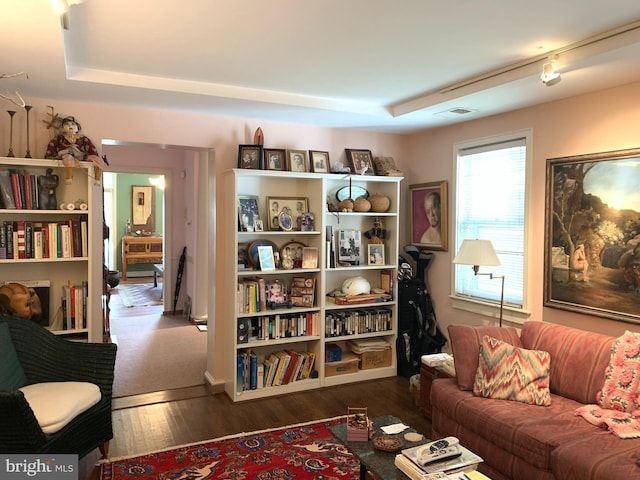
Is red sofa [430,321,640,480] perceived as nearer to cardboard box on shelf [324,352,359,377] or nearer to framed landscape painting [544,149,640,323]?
framed landscape painting [544,149,640,323]

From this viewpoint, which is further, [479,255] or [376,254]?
[376,254]

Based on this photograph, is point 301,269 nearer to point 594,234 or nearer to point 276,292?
point 276,292

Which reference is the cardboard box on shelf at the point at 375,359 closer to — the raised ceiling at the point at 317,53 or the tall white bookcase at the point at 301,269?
the tall white bookcase at the point at 301,269

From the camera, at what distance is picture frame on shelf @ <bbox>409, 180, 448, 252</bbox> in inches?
182

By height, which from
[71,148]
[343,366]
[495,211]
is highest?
[71,148]

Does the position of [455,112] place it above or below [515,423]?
above

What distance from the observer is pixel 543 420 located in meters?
2.64

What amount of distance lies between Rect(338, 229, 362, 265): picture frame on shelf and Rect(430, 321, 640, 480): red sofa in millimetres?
1546

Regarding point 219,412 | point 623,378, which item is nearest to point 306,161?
point 219,412

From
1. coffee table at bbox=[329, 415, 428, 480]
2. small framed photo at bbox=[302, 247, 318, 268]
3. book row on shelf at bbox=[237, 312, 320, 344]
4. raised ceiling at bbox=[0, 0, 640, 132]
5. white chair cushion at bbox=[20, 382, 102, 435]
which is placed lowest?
coffee table at bbox=[329, 415, 428, 480]

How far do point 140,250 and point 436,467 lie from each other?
9.88 meters

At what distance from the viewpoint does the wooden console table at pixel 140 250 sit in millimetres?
10766

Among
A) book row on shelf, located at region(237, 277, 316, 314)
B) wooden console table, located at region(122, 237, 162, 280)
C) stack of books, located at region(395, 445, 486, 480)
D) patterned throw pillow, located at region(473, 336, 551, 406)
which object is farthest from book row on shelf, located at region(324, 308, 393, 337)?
wooden console table, located at region(122, 237, 162, 280)

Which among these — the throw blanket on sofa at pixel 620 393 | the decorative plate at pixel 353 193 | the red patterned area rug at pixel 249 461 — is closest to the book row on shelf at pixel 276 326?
the red patterned area rug at pixel 249 461
